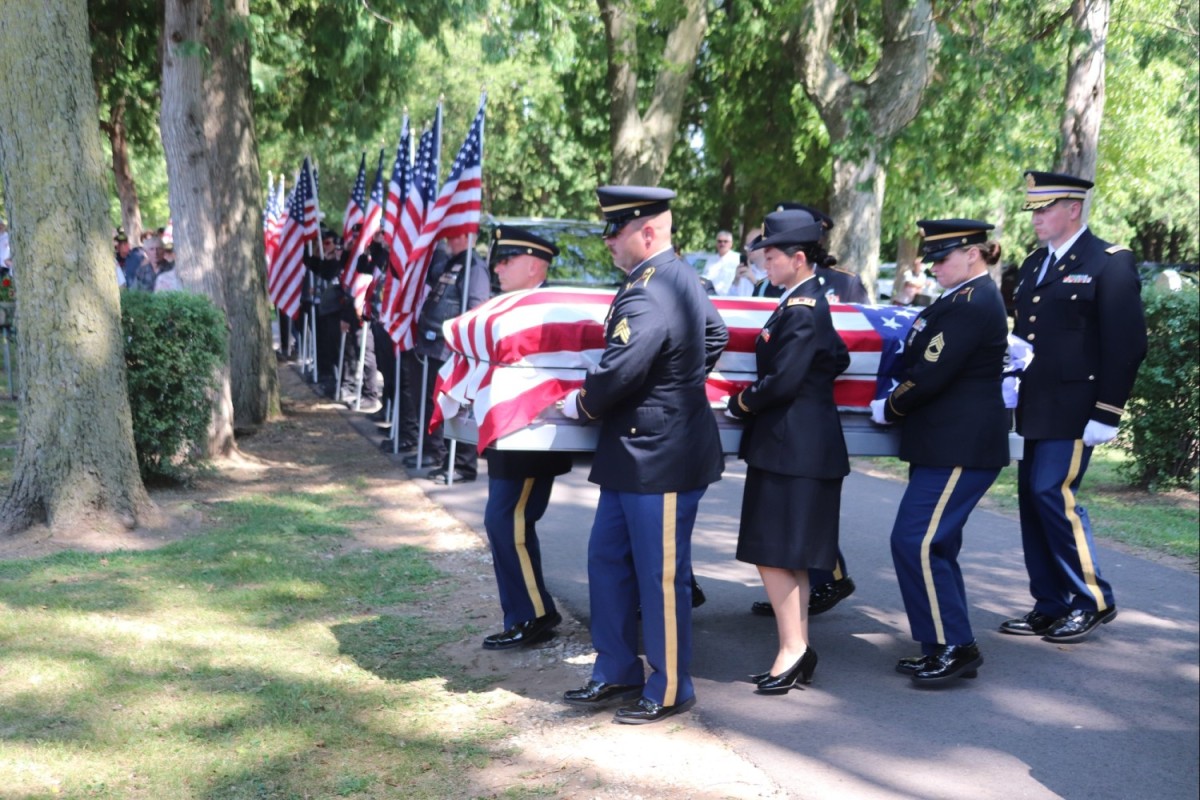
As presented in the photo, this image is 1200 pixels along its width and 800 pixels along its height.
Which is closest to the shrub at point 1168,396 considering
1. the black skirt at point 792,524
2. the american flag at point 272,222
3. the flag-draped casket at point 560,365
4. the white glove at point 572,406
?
the flag-draped casket at point 560,365

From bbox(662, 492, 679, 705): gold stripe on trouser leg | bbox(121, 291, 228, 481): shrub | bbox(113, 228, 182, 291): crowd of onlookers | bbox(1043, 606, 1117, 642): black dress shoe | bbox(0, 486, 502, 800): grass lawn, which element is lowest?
bbox(0, 486, 502, 800): grass lawn

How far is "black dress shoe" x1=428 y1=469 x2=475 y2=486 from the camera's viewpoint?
10047 millimetres

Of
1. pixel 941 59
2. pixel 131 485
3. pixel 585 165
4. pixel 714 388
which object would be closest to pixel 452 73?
pixel 585 165

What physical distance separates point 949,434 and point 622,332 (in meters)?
1.63

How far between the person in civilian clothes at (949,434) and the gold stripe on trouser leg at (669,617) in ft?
3.82

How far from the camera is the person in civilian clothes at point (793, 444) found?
5.02 m

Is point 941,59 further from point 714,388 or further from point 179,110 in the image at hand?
point 714,388

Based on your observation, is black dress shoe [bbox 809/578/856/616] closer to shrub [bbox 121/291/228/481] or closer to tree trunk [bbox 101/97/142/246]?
shrub [bbox 121/291/228/481]

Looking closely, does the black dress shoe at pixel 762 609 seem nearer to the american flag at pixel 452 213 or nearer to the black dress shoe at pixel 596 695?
the black dress shoe at pixel 596 695

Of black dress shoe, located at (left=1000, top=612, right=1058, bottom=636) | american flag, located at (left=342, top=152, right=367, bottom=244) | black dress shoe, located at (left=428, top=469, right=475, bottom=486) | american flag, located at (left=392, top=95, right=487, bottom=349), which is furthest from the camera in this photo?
american flag, located at (left=342, top=152, right=367, bottom=244)

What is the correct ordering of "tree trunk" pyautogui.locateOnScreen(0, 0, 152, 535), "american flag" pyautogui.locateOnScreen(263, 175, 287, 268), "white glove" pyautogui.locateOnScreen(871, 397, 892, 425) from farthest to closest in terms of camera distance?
1. "american flag" pyautogui.locateOnScreen(263, 175, 287, 268)
2. "tree trunk" pyautogui.locateOnScreen(0, 0, 152, 535)
3. "white glove" pyautogui.locateOnScreen(871, 397, 892, 425)

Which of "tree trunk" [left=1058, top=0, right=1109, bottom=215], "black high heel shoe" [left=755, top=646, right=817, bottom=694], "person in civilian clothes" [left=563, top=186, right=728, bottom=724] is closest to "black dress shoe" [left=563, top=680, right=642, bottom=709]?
"person in civilian clothes" [left=563, top=186, right=728, bottom=724]

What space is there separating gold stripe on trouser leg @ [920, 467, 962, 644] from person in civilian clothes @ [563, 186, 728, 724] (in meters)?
1.10

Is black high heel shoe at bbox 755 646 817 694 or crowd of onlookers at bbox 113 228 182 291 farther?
crowd of onlookers at bbox 113 228 182 291
